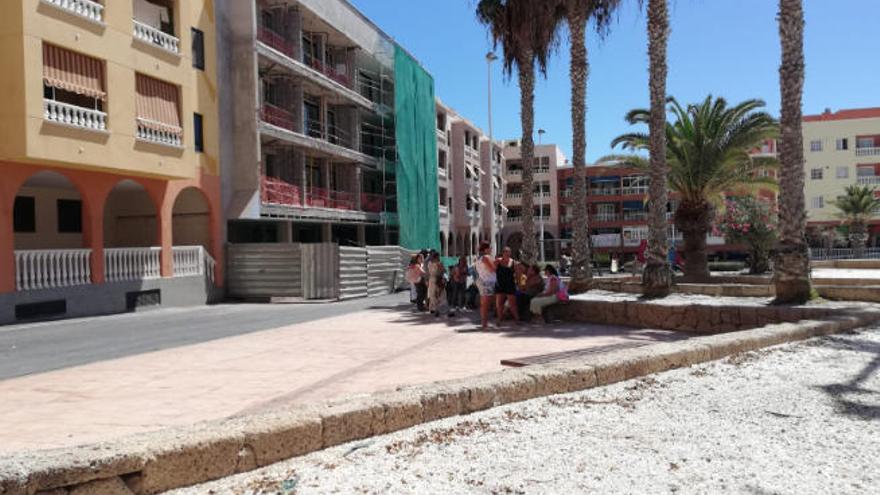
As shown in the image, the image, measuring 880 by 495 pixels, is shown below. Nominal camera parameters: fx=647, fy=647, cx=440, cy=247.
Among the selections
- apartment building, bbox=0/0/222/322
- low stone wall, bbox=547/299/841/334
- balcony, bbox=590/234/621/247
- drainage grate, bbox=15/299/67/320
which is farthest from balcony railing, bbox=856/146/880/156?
drainage grate, bbox=15/299/67/320

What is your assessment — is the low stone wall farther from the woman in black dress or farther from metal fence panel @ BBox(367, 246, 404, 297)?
metal fence panel @ BBox(367, 246, 404, 297)

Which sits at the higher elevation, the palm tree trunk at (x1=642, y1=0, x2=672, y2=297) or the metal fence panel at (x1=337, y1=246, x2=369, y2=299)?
the palm tree trunk at (x1=642, y1=0, x2=672, y2=297)

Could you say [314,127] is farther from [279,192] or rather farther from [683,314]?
[683,314]

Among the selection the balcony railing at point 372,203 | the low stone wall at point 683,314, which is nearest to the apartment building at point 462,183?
the balcony railing at point 372,203

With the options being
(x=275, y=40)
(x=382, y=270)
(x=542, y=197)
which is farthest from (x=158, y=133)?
(x=542, y=197)

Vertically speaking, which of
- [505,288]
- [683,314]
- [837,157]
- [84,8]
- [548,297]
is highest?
[837,157]

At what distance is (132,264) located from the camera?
17562 millimetres

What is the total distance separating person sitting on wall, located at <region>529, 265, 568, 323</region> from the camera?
12.9 meters

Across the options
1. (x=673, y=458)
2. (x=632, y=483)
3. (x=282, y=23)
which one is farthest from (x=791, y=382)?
(x=282, y=23)

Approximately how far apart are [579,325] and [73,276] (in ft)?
40.0

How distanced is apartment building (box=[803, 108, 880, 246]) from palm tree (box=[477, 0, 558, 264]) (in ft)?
157

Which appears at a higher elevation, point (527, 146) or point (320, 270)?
point (527, 146)

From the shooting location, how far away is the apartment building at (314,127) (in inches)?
877

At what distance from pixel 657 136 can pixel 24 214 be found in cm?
1753
